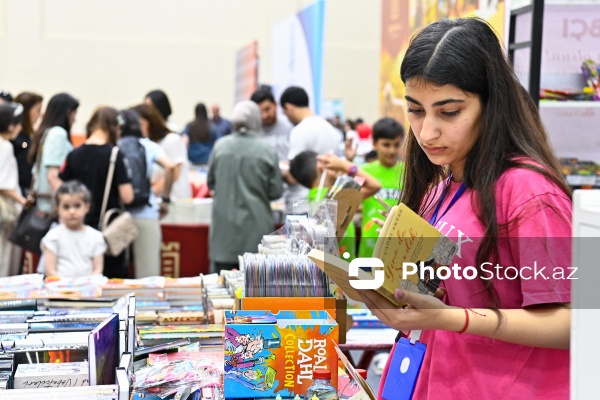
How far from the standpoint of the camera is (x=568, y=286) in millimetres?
1502

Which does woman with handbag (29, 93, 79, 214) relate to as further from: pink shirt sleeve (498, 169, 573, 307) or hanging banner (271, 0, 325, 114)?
pink shirt sleeve (498, 169, 573, 307)

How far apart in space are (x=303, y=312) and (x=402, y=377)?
0.40 m

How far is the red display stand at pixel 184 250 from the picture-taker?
6.61m

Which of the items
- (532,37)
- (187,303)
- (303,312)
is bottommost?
(187,303)

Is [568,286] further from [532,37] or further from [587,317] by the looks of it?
[532,37]

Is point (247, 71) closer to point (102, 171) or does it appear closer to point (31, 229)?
point (102, 171)

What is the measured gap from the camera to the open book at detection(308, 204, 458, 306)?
151 cm

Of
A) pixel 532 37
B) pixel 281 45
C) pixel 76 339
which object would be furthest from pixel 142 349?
pixel 281 45

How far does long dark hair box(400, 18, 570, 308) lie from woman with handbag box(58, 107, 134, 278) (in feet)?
13.1

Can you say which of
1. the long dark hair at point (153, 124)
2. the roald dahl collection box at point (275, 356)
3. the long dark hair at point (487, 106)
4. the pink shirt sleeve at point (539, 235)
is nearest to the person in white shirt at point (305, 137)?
the long dark hair at point (153, 124)

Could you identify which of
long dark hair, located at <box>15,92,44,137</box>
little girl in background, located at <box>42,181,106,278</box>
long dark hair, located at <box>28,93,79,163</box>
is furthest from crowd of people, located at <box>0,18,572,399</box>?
long dark hair, located at <box>15,92,44,137</box>

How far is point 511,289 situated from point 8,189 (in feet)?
16.2

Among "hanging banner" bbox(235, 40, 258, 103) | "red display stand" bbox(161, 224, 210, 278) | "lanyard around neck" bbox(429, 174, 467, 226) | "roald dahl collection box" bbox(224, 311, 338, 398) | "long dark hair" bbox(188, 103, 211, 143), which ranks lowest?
"red display stand" bbox(161, 224, 210, 278)

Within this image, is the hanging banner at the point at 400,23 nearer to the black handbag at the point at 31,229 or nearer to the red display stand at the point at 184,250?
the red display stand at the point at 184,250
